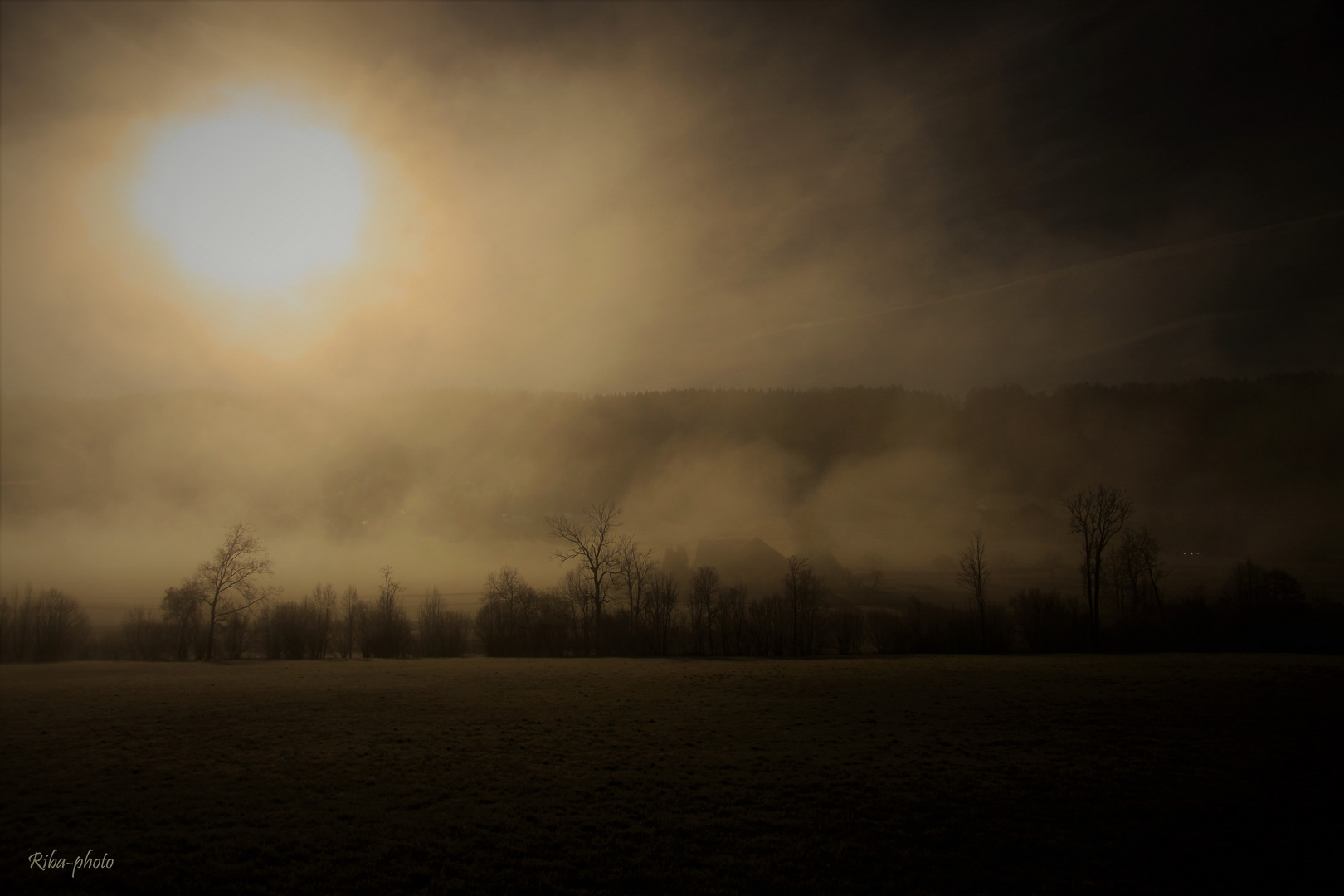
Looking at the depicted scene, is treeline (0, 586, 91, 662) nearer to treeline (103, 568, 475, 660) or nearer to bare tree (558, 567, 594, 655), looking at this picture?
treeline (103, 568, 475, 660)

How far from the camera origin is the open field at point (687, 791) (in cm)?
1380

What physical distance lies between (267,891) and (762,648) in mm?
75634

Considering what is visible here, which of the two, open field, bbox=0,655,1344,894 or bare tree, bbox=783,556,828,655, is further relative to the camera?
bare tree, bbox=783,556,828,655

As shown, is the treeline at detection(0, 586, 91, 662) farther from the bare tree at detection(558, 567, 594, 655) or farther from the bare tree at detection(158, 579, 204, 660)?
the bare tree at detection(558, 567, 594, 655)

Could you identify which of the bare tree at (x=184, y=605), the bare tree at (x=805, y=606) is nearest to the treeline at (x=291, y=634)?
the bare tree at (x=184, y=605)

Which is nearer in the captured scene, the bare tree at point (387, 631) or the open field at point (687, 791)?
the open field at point (687, 791)

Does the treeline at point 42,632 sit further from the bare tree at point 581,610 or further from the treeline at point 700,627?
the bare tree at point 581,610

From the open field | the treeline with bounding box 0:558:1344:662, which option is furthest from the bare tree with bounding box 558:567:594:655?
the open field

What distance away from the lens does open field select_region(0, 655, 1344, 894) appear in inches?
543

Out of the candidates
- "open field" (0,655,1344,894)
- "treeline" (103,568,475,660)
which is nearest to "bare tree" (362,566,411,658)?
"treeline" (103,568,475,660)

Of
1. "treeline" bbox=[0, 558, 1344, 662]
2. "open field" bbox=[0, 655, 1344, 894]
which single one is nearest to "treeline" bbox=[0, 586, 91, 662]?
"treeline" bbox=[0, 558, 1344, 662]

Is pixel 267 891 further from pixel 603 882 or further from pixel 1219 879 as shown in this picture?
pixel 1219 879

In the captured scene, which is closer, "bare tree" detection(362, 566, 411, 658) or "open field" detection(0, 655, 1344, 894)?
"open field" detection(0, 655, 1344, 894)

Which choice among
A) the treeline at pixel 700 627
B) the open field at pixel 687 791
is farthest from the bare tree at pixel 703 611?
the open field at pixel 687 791
